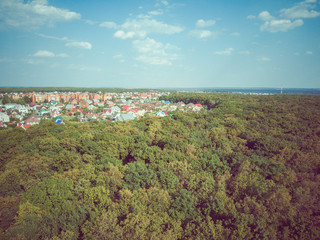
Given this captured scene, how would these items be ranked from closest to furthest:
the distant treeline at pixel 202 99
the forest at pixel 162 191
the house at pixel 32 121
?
the forest at pixel 162 191, the house at pixel 32 121, the distant treeline at pixel 202 99

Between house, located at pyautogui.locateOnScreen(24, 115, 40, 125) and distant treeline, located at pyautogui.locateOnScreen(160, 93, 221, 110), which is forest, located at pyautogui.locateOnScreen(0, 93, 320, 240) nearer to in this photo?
house, located at pyautogui.locateOnScreen(24, 115, 40, 125)

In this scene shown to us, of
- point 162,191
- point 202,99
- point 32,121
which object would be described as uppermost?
point 202,99

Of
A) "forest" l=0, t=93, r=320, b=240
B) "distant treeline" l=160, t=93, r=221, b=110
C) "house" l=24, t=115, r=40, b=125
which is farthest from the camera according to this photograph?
"distant treeline" l=160, t=93, r=221, b=110

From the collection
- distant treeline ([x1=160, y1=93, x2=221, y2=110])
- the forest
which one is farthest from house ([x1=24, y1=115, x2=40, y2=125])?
distant treeline ([x1=160, y1=93, x2=221, y2=110])

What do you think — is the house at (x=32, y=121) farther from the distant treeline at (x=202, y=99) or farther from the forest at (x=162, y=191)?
the distant treeline at (x=202, y=99)

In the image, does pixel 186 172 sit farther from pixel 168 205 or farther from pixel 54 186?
pixel 54 186

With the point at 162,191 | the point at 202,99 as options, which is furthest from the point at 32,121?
the point at 202,99

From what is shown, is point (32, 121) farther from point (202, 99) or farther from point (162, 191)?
point (202, 99)

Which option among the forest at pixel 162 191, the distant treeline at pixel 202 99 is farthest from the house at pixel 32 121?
the distant treeline at pixel 202 99
